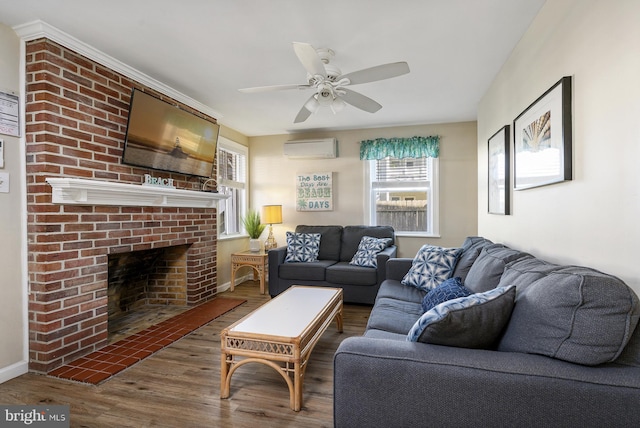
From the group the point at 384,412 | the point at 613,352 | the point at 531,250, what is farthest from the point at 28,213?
the point at 531,250

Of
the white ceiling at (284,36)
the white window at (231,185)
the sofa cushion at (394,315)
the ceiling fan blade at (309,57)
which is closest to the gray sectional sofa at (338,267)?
the white window at (231,185)

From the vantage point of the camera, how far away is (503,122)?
280 cm

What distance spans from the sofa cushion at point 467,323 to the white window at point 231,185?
3.79 metres

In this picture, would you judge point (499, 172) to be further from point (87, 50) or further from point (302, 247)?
point (87, 50)

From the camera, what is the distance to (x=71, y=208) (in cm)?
240

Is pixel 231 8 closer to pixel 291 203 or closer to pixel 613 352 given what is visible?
pixel 613 352

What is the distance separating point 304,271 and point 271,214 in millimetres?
1204

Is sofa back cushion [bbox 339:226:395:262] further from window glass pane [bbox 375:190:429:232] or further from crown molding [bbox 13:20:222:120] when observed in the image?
crown molding [bbox 13:20:222:120]

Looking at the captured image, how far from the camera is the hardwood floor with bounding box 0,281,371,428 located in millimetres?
1764

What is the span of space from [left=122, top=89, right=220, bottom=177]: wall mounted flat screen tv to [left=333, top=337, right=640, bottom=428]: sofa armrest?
2.63m

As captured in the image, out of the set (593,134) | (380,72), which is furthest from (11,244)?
(593,134)

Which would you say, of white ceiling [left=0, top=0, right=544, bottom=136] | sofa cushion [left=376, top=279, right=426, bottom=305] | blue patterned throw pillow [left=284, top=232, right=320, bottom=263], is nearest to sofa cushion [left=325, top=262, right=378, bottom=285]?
blue patterned throw pillow [left=284, top=232, right=320, bottom=263]

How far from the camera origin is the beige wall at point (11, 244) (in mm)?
2172

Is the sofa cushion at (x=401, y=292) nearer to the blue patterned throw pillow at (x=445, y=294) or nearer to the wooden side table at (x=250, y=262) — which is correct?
the blue patterned throw pillow at (x=445, y=294)
